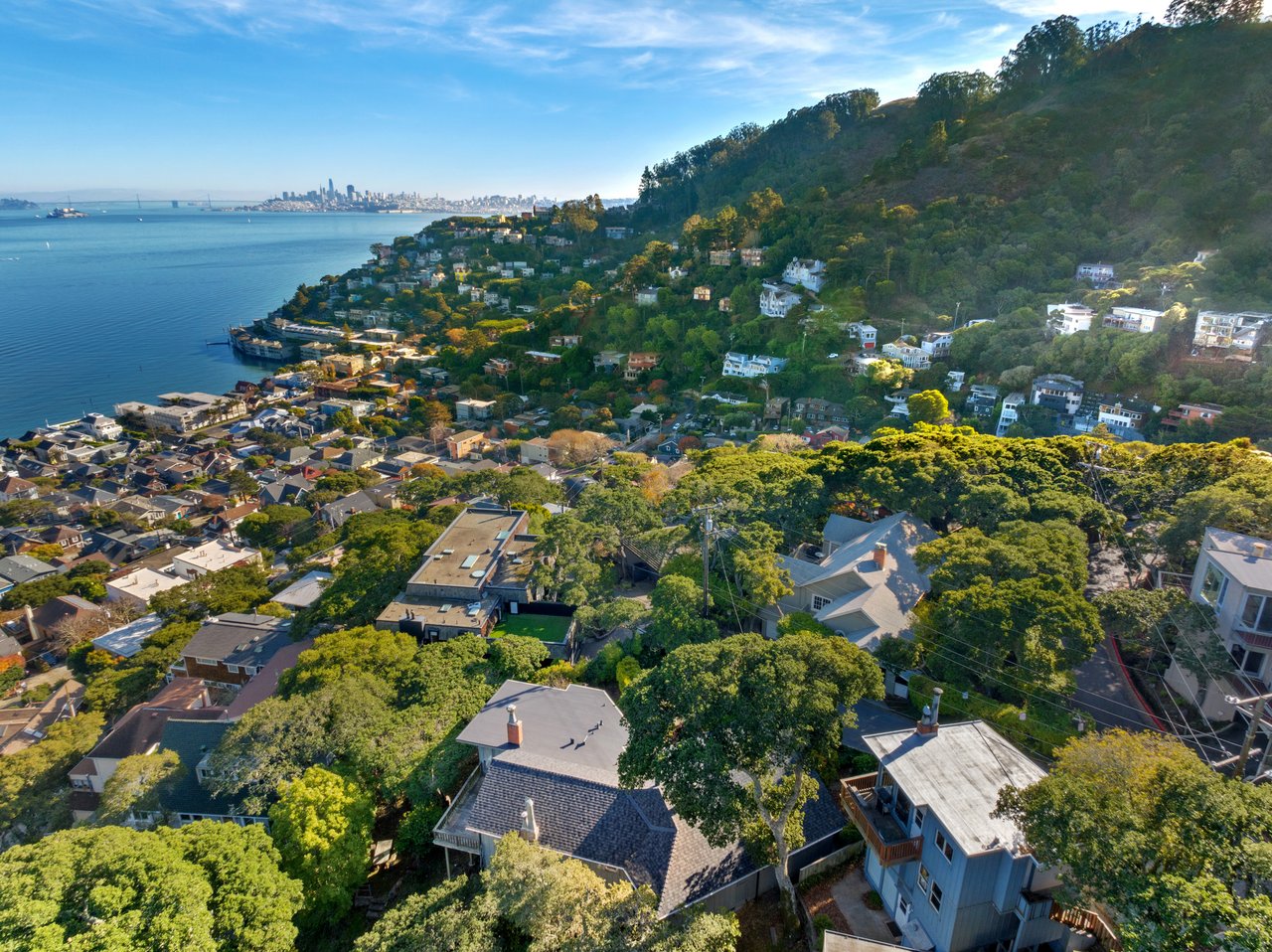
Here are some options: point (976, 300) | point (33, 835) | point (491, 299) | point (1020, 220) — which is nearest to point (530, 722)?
point (33, 835)

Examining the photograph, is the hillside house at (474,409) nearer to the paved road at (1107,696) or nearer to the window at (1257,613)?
the paved road at (1107,696)

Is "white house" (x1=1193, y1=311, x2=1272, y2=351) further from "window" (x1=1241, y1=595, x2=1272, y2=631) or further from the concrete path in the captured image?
the concrete path

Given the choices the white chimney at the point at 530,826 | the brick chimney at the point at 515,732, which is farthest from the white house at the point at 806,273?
the white chimney at the point at 530,826

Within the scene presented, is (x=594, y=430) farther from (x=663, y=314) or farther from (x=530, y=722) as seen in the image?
(x=530, y=722)

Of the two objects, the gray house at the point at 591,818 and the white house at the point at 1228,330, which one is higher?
the white house at the point at 1228,330

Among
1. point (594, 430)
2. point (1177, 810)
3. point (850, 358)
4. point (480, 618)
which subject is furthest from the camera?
point (594, 430)

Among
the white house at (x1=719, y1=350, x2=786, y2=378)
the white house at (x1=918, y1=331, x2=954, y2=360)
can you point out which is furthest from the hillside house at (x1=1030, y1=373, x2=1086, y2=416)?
the white house at (x1=719, y1=350, x2=786, y2=378)
